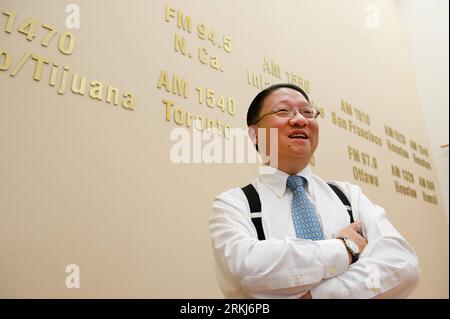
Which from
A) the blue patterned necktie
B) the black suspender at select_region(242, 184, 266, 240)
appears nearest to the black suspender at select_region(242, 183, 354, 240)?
the black suspender at select_region(242, 184, 266, 240)

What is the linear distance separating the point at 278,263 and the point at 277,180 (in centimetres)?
35

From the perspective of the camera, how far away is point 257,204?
1123mm

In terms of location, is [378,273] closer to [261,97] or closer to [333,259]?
[333,259]

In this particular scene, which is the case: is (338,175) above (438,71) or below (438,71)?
below

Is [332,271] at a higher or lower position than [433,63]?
lower

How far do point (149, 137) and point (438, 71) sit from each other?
4453mm

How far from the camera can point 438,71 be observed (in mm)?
4805

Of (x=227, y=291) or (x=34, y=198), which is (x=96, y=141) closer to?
(x=34, y=198)

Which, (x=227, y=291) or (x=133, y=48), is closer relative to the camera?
(x=227, y=291)

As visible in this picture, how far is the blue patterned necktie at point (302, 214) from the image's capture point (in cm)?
108

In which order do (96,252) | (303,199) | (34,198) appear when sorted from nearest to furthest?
(303,199), (34,198), (96,252)

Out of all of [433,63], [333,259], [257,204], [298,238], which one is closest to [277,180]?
[257,204]

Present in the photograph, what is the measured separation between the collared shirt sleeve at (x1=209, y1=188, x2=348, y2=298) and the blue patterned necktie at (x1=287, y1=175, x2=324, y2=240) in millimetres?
110
